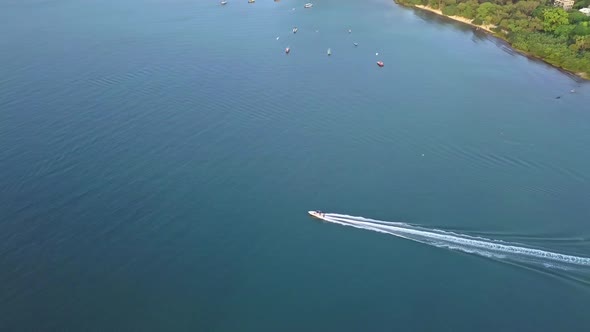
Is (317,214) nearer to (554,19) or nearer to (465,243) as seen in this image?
(465,243)

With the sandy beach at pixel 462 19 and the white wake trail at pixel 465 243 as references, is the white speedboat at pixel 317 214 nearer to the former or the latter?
the white wake trail at pixel 465 243

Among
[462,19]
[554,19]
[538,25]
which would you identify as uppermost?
[554,19]

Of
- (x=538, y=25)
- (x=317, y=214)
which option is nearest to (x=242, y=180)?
(x=317, y=214)

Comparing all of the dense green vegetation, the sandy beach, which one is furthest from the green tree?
the sandy beach

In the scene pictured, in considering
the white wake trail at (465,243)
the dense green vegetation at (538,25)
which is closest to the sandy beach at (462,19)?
the dense green vegetation at (538,25)

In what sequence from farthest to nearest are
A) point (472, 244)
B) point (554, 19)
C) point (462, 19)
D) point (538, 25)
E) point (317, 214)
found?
point (462, 19) < point (538, 25) < point (554, 19) < point (317, 214) < point (472, 244)

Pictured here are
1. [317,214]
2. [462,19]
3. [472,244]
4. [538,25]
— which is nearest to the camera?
[472,244]

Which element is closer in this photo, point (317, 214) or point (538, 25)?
point (317, 214)

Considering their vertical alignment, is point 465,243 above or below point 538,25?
below
